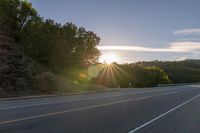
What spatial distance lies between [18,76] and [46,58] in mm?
16174

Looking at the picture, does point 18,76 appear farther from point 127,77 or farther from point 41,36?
point 127,77

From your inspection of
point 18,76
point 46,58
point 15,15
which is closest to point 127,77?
point 46,58

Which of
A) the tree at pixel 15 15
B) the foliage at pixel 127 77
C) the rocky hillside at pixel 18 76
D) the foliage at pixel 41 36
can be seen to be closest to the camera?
the rocky hillside at pixel 18 76

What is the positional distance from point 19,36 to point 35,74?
1362 cm

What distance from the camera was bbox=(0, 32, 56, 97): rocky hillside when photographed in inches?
1578

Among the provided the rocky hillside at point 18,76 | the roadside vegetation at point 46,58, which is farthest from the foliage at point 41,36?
the rocky hillside at point 18,76

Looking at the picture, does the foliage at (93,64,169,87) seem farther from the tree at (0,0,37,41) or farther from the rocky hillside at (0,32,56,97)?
the rocky hillside at (0,32,56,97)

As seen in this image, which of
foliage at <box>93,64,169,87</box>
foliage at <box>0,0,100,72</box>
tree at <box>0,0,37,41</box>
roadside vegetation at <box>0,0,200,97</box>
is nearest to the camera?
roadside vegetation at <box>0,0,200,97</box>

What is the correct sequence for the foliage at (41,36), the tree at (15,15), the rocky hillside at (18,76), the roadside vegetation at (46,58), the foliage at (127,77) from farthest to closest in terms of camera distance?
the foliage at (127,77) → the tree at (15,15) → the foliage at (41,36) → the roadside vegetation at (46,58) → the rocky hillside at (18,76)

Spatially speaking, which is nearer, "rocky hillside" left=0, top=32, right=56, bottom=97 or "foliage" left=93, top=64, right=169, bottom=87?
"rocky hillside" left=0, top=32, right=56, bottom=97

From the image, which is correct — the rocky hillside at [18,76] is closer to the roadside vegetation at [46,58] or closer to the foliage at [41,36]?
the roadside vegetation at [46,58]

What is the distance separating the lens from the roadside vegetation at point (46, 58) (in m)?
44.5

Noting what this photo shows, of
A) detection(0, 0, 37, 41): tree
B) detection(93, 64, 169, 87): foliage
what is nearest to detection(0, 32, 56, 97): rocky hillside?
detection(0, 0, 37, 41): tree

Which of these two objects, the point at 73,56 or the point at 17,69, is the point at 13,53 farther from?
the point at 73,56
